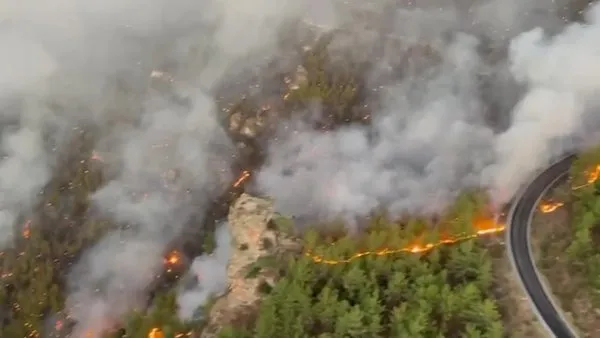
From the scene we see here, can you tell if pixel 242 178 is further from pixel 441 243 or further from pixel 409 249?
pixel 441 243

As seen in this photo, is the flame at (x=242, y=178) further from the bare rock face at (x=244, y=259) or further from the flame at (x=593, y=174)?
the flame at (x=593, y=174)

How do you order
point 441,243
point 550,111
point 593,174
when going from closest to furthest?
point 441,243
point 593,174
point 550,111

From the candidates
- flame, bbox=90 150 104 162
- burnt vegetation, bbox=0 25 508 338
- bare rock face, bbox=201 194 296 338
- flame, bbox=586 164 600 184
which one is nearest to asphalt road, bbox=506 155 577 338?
burnt vegetation, bbox=0 25 508 338

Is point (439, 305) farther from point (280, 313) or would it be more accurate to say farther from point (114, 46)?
point (114, 46)

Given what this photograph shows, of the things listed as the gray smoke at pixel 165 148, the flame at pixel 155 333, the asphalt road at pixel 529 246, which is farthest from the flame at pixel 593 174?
the gray smoke at pixel 165 148

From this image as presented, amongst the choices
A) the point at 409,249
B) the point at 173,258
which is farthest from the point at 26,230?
the point at 409,249

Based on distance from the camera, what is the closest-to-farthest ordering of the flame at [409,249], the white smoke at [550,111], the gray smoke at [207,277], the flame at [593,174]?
1. the flame at [409,249]
2. the flame at [593,174]
3. the white smoke at [550,111]
4. the gray smoke at [207,277]

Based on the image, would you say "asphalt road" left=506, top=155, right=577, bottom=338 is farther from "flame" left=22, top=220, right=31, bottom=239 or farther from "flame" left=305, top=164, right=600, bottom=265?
"flame" left=22, top=220, right=31, bottom=239

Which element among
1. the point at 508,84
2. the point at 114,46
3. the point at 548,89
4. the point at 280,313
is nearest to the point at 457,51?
the point at 508,84
